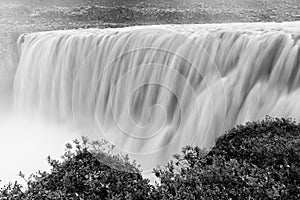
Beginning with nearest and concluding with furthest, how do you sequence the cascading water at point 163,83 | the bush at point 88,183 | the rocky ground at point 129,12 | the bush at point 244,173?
the bush at point 244,173 → the bush at point 88,183 → the cascading water at point 163,83 → the rocky ground at point 129,12

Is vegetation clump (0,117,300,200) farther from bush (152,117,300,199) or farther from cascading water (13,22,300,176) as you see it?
cascading water (13,22,300,176)

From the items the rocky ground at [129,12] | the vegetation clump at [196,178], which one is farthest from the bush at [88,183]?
the rocky ground at [129,12]

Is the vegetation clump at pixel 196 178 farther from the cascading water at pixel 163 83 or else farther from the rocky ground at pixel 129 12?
the rocky ground at pixel 129 12

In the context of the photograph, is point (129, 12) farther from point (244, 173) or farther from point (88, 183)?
point (244, 173)

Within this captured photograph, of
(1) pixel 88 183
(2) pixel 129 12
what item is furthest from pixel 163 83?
(2) pixel 129 12

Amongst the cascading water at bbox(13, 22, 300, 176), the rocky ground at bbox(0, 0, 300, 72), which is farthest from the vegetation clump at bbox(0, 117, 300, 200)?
the rocky ground at bbox(0, 0, 300, 72)

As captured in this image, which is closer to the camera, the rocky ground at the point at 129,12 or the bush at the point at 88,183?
the bush at the point at 88,183

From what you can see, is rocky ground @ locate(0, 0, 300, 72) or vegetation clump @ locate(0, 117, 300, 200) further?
rocky ground @ locate(0, 0, 300, 72)
